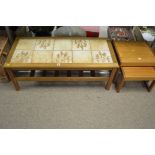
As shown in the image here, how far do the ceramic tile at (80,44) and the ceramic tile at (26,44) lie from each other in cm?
46

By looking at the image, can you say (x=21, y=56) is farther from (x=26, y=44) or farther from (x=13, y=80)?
(x=13, y=80)

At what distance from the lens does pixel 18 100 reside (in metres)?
1.82

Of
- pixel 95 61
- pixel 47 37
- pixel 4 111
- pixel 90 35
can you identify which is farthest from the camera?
pixel 90 35

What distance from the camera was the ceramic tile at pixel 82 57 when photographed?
1.62m

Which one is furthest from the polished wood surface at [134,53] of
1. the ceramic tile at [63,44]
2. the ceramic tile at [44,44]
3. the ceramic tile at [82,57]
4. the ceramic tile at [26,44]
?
the ceramic tile at [26,44]

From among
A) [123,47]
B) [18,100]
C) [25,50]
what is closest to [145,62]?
[123,47]

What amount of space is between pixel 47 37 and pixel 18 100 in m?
0.81

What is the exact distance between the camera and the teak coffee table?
1.58 metres

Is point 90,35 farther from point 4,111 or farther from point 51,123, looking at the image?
point 4,111

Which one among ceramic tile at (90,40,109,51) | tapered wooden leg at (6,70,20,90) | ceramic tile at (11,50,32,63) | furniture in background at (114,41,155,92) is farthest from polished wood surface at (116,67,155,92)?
tapered wooden leg at (6,70,20,90)

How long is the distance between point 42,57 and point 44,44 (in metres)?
0.21

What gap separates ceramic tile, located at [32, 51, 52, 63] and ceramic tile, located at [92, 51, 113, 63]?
1.53 ft

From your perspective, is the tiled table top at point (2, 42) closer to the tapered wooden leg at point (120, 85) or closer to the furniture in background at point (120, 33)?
the furniture in background at point (120, 33)

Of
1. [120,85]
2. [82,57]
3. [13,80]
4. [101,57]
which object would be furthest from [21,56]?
[120,85]
